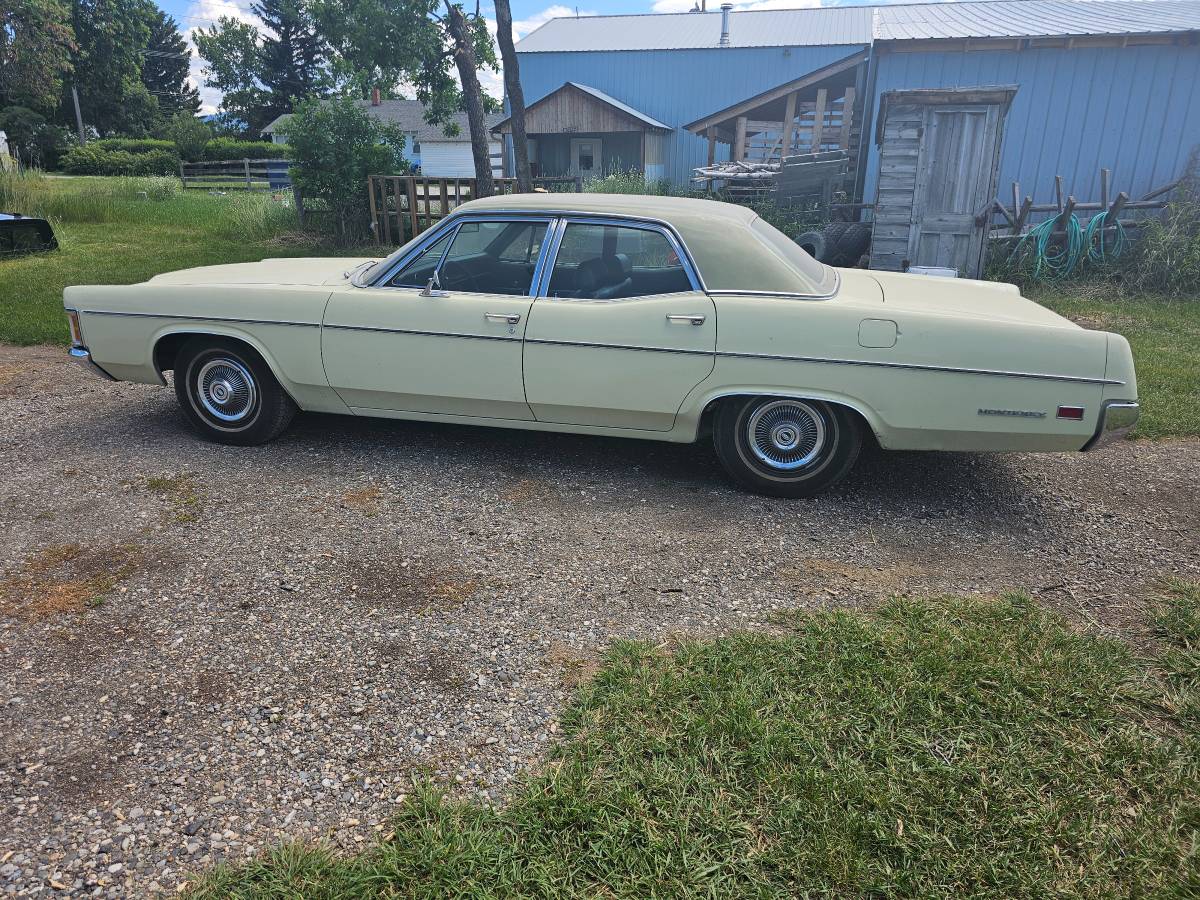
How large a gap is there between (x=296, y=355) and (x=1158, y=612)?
13.9 feet

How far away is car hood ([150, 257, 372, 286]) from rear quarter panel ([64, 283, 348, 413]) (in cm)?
16

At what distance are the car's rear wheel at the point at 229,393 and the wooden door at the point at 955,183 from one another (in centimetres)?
787

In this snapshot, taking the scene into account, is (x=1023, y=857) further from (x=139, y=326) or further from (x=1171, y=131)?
(x=1171, y=131)

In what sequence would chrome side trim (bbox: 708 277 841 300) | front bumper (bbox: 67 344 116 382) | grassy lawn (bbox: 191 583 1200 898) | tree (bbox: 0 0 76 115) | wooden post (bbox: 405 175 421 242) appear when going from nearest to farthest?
grassy lawn (bbox: 191 583 1200 898) < chrome side trim (bbox: 708 277 841 300) < front bumper (bbox: 67 344 116 382) < wooden post (bbox: 405 175 421 242) < tree (bbox: 0 0 76 115)

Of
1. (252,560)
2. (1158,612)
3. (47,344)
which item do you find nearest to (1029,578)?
(1158,612)

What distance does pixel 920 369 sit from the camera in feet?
13.1

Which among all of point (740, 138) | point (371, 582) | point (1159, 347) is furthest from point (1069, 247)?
point (371, 582)

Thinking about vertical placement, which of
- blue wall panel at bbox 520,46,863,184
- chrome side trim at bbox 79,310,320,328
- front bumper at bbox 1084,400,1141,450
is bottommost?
front bumper at bbox 1084,400,1141,450

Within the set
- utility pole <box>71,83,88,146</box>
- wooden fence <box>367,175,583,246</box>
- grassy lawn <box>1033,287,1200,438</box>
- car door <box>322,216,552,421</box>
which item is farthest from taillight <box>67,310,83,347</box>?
utility pole <box>71,83,88,146</box>

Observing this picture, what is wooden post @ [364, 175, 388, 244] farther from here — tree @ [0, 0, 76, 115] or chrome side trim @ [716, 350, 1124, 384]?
A: tree @ [0, 0, 76, 115]

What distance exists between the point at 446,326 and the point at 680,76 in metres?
23.4

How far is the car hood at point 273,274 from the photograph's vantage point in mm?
4945

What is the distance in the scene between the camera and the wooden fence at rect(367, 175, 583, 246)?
43.0 ft

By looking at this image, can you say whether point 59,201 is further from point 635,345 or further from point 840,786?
point 840,786
